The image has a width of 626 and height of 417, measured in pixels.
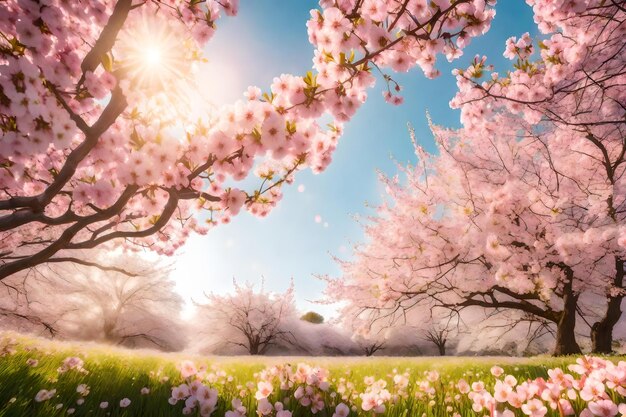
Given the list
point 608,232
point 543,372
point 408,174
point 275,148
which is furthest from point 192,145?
point 408,174

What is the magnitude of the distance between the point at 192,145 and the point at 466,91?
450 centimetres

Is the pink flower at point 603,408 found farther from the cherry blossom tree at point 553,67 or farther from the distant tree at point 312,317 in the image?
the distant tree at point 312,317

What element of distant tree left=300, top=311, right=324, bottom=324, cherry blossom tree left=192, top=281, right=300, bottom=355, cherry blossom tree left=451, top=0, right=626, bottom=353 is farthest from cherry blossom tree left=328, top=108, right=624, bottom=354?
distant tree left=300, top=311, right=324, bottom=324

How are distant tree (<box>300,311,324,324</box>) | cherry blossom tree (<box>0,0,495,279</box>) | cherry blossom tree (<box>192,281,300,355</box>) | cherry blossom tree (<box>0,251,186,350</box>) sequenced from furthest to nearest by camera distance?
distant tree (<box>300,311,324,324</box>) → cherry blossom tree (<box>192,281,300,355</box>) → cherry blossom tree (<box>0,251,186,350</box>) → cherry blossom tree (<box>0,0,495,279</box>)

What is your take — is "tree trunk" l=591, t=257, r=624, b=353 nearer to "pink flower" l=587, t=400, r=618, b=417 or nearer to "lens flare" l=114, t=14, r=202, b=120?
"pink flower" l=587, t=400, r=618, b=417

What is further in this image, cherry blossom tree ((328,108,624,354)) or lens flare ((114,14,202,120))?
cherry blossom tree ((328,108,624,354))

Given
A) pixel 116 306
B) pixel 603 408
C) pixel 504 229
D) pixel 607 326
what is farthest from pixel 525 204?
pixel 116 306

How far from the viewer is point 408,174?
9938 millimetres

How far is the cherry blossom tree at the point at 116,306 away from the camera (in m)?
22.3

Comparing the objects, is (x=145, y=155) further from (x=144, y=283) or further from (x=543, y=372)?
(x=144, y=283)

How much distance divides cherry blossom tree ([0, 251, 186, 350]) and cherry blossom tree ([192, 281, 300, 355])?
2274 mm

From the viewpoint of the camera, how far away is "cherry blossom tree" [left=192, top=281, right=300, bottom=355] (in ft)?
88.6

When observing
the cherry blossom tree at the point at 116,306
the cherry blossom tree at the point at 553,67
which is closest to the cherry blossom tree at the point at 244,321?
the cherry blossom tree at the point at 116,306

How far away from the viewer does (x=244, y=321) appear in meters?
26.8
